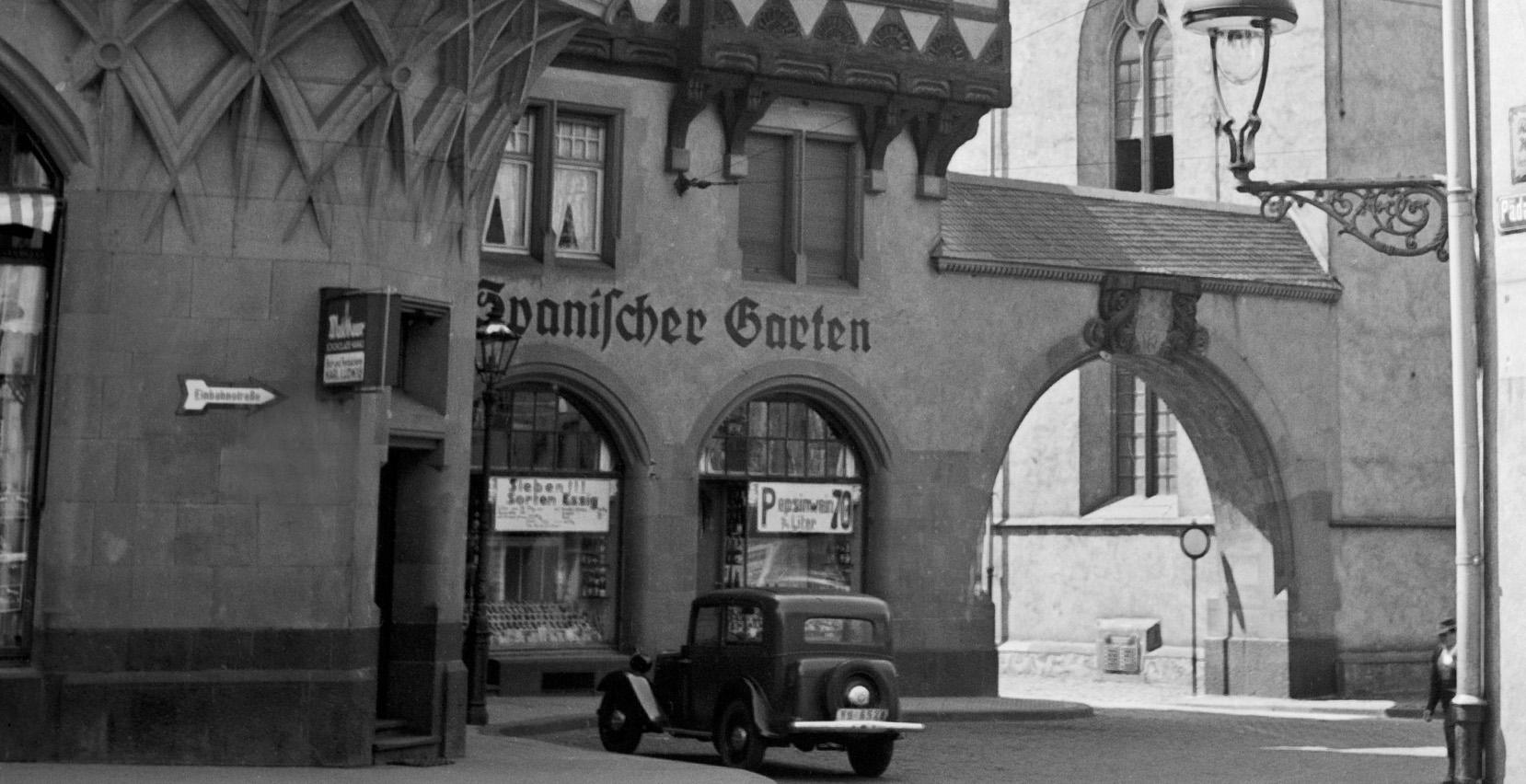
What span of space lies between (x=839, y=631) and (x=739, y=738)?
1414 millimetres

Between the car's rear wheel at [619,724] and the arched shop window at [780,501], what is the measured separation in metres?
6.97

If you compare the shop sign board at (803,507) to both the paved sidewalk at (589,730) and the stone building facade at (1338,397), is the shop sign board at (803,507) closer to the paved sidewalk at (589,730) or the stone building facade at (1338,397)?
the paved sidewalk at (589,730)

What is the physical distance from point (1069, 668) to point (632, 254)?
43.4ft

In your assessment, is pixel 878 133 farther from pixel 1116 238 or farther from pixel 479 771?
pixel 479 771

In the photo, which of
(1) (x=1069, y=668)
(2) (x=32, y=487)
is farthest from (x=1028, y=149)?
(2) (x=32, y=487)

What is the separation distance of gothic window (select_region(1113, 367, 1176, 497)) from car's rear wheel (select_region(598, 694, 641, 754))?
1758cm

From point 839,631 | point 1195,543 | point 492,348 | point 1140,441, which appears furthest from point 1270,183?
point 1140,441

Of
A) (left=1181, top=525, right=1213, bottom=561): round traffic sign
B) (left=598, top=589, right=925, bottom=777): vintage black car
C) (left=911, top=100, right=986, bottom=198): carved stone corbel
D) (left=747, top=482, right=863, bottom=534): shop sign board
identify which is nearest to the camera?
(left=598, top=589, right=925, bottom=777): vintage black car

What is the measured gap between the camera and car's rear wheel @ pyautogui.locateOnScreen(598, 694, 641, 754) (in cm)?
2136

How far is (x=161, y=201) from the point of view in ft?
55.9

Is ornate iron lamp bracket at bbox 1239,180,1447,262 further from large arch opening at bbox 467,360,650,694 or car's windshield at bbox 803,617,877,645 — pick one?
large arch opening at bbox 467,360,650,694

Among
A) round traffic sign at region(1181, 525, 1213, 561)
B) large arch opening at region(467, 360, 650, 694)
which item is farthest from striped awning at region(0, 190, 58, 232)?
round traffic sign at region(1181, 525, 1213, 561)

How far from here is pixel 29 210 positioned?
1672 cm

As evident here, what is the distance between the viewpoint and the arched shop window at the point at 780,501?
2877cm
